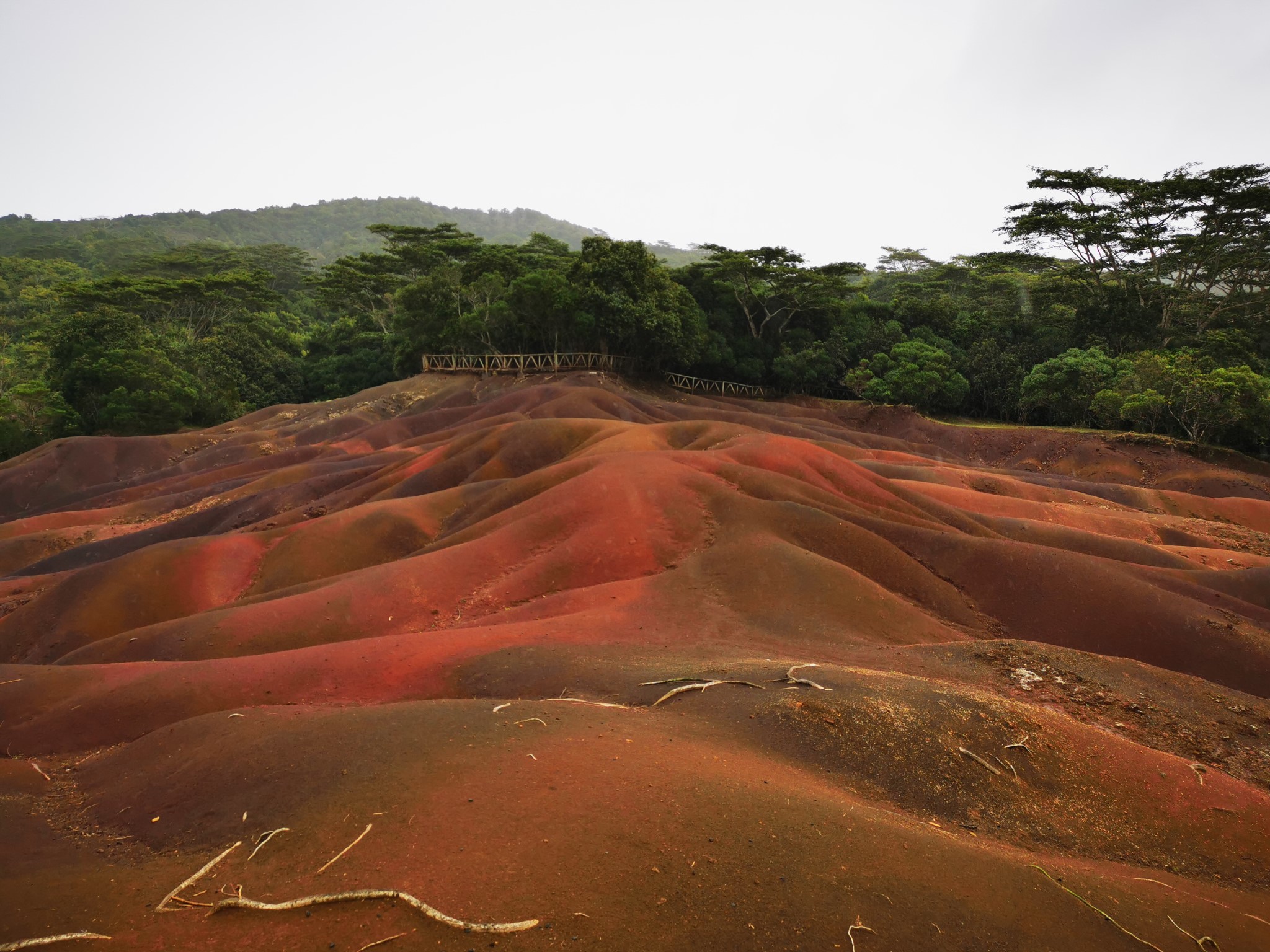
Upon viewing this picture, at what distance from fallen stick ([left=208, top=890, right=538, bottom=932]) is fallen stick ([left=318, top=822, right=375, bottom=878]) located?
0.47m

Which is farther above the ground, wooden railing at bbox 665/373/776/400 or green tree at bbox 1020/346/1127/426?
green tree at bbox 1020/346/1127/426

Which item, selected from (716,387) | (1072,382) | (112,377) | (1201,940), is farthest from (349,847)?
(716,387)

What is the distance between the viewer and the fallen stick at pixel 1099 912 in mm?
6051

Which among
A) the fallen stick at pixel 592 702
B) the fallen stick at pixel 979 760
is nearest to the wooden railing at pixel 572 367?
the fallen stick at pixel 592 702

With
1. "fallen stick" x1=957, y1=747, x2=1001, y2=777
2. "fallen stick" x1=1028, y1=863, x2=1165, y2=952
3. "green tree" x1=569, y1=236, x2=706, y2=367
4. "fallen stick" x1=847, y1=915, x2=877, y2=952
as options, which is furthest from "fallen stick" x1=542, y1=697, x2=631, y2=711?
"green tree" x1=569, y1=236, x2=706, y2=367

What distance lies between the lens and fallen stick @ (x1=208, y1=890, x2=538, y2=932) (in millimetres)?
5133

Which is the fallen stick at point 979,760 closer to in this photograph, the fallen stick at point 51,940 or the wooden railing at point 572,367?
the fallen stick at point 51,940

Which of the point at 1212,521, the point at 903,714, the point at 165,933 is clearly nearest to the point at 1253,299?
the point at 1212,521

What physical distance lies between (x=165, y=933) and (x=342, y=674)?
912 cm

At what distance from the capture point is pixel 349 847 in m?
6.29

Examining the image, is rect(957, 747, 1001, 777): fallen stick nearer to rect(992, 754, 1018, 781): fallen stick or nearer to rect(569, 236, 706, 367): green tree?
rect(992, 754, 1018, 781): fallen stick

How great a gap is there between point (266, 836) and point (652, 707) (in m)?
5.84

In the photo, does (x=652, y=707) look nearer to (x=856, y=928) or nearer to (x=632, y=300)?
(x=856, y=928)

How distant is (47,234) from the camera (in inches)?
5655
